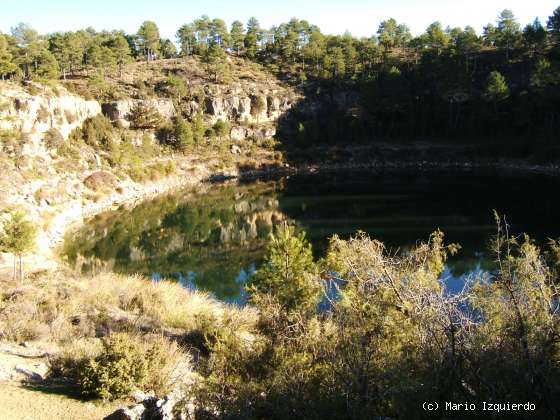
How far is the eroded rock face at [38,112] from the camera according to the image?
55125 millimetres

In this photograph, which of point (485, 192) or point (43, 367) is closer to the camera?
point (43, 367)

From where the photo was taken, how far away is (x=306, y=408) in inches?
333

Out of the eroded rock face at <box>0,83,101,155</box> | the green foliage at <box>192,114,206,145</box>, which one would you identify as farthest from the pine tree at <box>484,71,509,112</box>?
the eroded rock face at <box>0,83,101,155</box>

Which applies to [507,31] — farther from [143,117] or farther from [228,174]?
[143,117]

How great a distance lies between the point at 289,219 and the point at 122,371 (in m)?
37.4

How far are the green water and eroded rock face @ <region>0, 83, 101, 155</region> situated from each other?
50.6ft

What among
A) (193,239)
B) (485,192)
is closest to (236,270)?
(193,239)

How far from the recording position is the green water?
1348 inches

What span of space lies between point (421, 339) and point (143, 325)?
40.5 feet

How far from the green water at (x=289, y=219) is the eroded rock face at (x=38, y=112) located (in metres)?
15.4

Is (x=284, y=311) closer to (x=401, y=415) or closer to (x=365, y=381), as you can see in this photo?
(x=365, y=381)

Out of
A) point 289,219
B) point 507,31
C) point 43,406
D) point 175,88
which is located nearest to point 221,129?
point 175,88

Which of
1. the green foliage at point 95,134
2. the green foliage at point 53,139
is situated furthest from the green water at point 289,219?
the green foliage at point 53,139

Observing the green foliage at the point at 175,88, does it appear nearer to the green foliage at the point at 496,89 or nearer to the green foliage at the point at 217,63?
the green foliage at the point at 217,63
